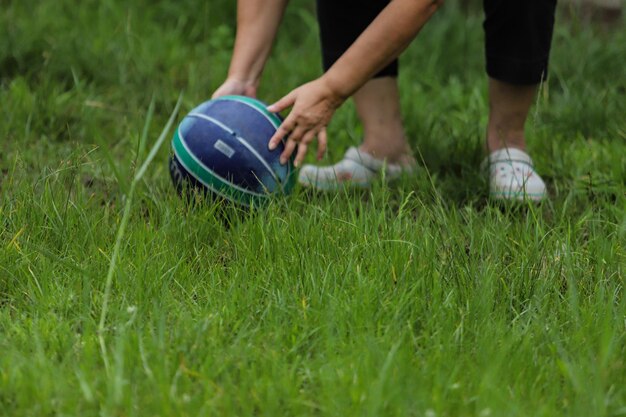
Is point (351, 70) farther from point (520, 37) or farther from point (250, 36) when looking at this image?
point (520, 37)

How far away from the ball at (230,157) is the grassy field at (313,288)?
8 cm

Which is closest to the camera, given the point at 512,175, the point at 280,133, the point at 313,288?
the point at 313,288

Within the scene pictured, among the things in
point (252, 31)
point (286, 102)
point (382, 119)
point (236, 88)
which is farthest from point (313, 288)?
point (382, 119)

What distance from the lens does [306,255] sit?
2.50 m

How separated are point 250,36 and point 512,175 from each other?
101 cm

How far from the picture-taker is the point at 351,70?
2.88 metres

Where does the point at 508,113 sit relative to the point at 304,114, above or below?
below

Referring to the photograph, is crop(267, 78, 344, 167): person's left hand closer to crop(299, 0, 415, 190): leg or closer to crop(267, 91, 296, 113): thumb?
crop(267, 91, 296, 113): thumb

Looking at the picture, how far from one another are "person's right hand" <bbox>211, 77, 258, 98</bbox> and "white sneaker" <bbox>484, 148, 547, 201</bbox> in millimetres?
880

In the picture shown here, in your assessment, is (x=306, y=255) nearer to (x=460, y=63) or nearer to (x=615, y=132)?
(x=615, y=132)

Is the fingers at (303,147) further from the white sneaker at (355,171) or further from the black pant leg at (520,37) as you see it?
the black pant leg at (520,37)

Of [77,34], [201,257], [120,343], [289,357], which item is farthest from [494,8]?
[77,34]

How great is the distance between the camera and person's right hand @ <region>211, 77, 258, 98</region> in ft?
10.6

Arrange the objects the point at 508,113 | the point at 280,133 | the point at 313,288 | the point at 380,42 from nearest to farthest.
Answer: the point at 313,288 < the point at 380,42 < the point at 280,133 < the point at 508,113
